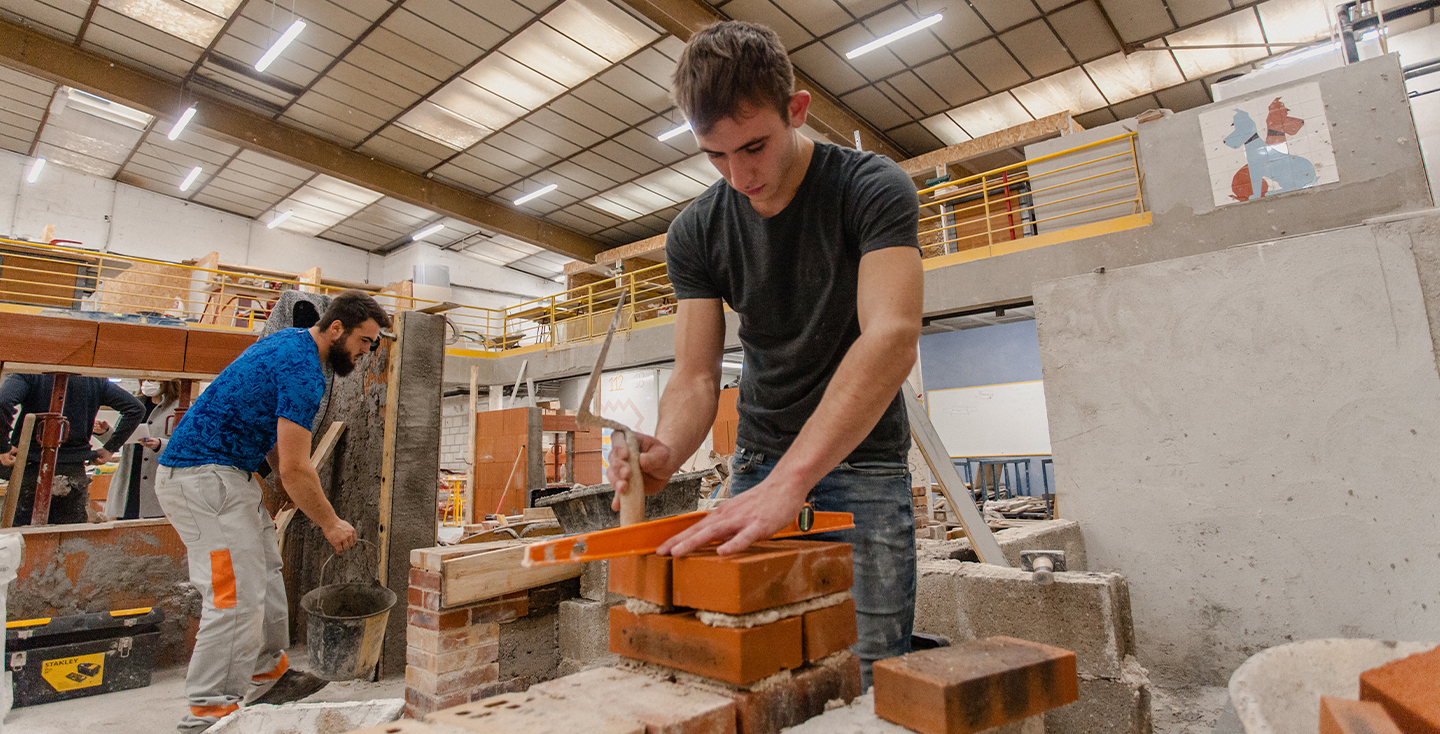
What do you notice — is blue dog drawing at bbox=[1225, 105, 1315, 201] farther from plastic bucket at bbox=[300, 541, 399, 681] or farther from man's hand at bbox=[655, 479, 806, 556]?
plastic bucket at bbox=[300, 541, 399, 681]

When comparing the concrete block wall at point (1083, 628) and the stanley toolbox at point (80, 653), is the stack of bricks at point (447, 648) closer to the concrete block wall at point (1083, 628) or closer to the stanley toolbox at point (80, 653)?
the concrete block wall at point (1083, 628)

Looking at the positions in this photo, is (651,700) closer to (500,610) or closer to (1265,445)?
(500,610)

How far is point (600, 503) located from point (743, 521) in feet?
6.51

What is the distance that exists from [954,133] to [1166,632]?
11.3 metres

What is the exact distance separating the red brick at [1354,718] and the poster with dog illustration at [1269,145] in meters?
5.67

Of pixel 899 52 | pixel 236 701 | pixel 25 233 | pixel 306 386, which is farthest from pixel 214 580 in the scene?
pixel 25 233

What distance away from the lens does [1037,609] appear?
2.42 m

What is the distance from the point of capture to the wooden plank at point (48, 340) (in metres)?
4.37

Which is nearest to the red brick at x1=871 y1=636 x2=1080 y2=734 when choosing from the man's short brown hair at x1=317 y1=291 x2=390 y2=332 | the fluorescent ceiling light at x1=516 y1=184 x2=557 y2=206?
the man's short brown hair at x1=317 y1=291 x2=390 y2=332

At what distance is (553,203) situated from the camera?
15359 millimetres

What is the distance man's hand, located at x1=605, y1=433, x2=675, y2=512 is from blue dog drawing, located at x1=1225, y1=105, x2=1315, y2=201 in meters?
6.08

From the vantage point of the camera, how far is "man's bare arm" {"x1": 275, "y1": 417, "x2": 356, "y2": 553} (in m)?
2.80

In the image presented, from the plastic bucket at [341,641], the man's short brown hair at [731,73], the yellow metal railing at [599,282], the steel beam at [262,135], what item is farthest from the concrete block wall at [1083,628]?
the steel beam at [262,135]

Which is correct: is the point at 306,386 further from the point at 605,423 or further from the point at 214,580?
the point at 605,423
